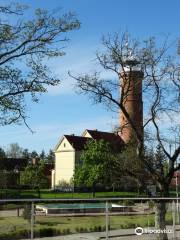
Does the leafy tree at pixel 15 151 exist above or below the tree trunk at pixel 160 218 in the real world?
above

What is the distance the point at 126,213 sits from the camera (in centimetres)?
1630

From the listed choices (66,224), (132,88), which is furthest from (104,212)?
(132,88)

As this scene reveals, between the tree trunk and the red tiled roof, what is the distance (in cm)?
12032

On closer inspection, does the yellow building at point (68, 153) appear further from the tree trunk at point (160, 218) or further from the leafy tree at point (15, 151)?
the tree trunk at point (160, 218)

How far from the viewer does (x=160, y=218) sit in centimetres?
1725

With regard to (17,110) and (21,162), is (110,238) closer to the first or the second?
(17,110)

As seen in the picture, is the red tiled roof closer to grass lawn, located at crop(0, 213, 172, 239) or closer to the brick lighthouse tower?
the brick lighthouse tower

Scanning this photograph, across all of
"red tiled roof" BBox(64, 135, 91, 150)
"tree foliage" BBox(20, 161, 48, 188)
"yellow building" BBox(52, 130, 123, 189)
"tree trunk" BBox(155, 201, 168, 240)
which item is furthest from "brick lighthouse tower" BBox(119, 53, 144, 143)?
"red tiled roof" BBox(64, 135, 91, 150)

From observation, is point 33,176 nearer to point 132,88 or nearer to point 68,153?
point 68,153

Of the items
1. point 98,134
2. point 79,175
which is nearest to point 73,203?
point 79,175

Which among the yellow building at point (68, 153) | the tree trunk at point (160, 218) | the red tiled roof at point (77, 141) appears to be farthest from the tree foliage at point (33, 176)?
the tree trunk at point (160, 218)

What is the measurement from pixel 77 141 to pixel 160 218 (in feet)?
408

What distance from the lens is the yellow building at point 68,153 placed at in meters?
137

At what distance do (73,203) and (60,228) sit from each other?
75 centimetres
